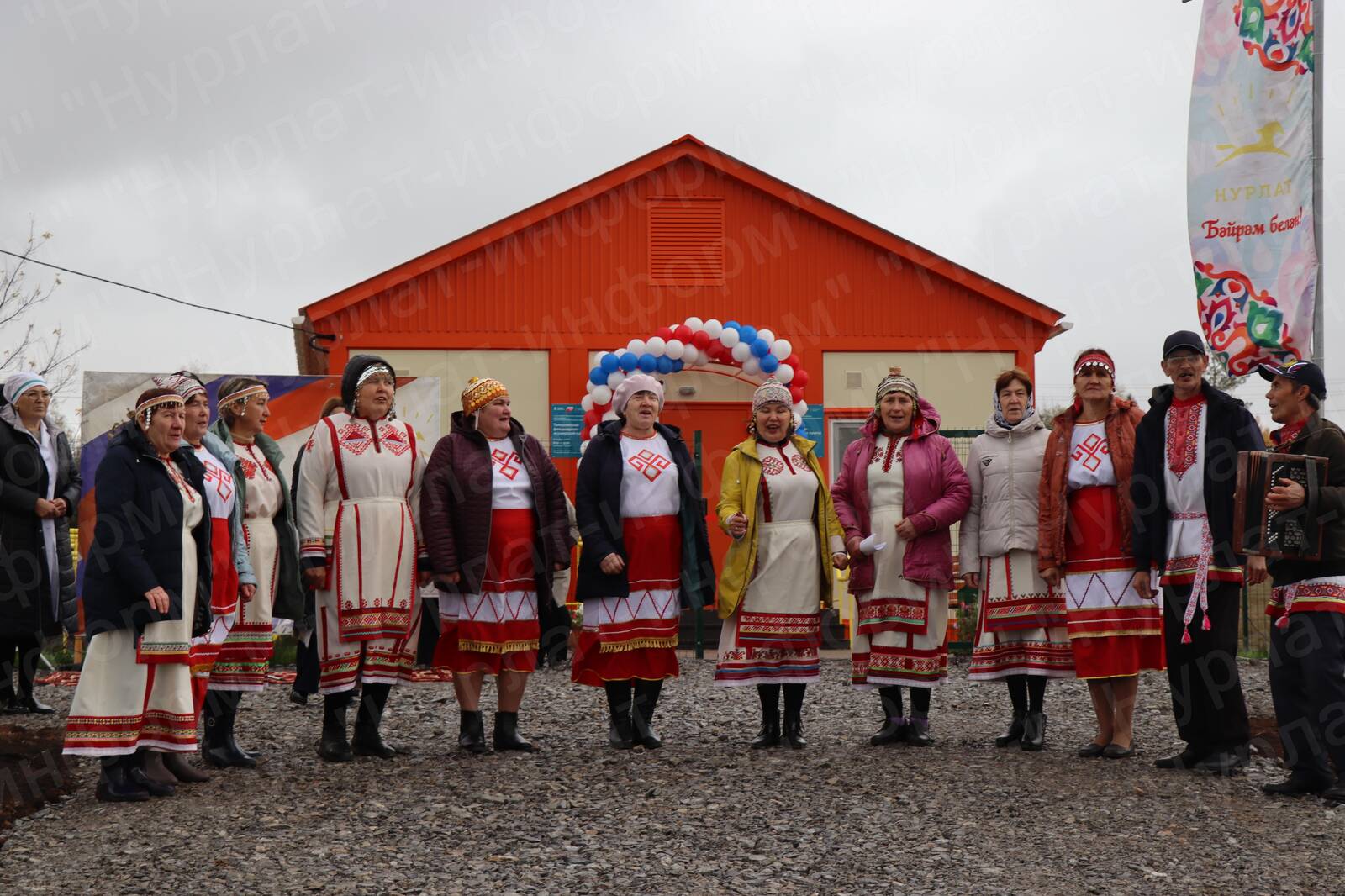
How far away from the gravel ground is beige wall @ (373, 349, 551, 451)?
7.40m

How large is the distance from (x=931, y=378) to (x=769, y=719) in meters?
8.44

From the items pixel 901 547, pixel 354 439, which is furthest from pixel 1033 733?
pixel 354 439

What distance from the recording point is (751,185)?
15.3 m

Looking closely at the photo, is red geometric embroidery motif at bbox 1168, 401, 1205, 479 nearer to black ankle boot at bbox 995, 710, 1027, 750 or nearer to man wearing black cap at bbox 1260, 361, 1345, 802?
man wearing black cap at bbox 1260, 361, 1345, 802

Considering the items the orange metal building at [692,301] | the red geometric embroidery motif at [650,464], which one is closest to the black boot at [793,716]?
the red geometric embroidery motif at [650,464]

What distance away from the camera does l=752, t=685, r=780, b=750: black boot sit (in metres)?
6.98

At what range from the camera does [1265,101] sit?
9.57 metres

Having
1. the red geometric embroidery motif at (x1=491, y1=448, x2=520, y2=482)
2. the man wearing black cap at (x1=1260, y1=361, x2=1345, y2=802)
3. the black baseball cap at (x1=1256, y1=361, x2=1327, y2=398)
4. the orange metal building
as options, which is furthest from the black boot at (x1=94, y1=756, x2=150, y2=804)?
the orange metal building

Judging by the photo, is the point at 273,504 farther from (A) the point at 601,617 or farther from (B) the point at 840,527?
(B) the point at 840,527

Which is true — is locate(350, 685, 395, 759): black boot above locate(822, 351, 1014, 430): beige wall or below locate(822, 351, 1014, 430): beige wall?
below

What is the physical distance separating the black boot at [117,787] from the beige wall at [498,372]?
8.76 meters

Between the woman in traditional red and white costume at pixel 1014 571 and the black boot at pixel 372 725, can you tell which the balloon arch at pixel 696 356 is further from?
the black boot at pixel 372 725

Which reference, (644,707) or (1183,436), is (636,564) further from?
(1183,436)

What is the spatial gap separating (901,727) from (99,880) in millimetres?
4037
